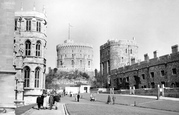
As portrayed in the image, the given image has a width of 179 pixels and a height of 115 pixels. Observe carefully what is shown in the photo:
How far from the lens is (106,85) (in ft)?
244

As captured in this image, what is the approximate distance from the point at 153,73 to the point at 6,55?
37400mm

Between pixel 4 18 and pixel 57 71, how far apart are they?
8132 centimetres

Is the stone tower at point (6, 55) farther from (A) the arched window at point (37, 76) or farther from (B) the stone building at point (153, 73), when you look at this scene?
A: (B) the stone building at point (153, 73)

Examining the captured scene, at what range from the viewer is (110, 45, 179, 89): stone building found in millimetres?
43241

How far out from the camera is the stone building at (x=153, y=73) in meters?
43.2

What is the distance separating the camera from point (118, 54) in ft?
243

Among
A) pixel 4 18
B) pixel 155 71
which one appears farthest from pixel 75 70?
pixel 4 18

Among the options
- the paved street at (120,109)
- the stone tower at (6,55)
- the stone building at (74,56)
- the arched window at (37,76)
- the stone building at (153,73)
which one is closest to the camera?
the stone tower at (6,55)

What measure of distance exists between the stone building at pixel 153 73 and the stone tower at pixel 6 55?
31.6m

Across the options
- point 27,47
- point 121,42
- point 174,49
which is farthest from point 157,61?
point 121,42

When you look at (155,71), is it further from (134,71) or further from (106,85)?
(106,85)

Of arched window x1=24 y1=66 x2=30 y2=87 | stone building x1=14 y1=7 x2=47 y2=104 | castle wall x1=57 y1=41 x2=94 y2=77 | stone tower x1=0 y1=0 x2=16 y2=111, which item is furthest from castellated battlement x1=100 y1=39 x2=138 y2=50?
stone tower x1=0 y1=0 x2=16 y2=111

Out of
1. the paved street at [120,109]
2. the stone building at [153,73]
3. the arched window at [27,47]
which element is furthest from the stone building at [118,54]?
the paved street at [120,109]

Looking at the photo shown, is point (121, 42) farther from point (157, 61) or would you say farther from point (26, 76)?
point (26, 76)
